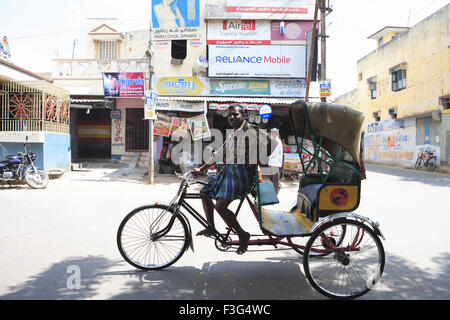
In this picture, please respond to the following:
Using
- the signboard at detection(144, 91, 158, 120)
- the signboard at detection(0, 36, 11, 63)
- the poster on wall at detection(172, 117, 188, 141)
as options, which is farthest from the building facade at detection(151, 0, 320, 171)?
the signboard at detection(0, 36, 11, 63)

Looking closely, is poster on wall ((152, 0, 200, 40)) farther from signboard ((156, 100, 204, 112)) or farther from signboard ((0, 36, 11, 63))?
signboard ((0, 36, 11, 63))

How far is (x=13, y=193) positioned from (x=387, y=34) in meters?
27.3

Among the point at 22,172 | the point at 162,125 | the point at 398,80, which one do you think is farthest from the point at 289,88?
the point at 398,80

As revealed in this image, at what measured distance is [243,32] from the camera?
1521cm

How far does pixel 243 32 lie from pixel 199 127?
523 cm

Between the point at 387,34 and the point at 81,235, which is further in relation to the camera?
the point at 387,34

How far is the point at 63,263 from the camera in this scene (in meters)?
3.87

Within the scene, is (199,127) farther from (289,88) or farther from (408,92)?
(408,92)

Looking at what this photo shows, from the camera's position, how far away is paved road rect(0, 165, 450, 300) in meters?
3.14

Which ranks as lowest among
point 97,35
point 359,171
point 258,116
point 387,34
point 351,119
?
point 359,171

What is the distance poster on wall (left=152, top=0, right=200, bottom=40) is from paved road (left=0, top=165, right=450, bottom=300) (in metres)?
10.9

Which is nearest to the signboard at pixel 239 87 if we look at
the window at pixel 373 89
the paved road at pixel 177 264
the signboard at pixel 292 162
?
the signboard at pixel 292 162
